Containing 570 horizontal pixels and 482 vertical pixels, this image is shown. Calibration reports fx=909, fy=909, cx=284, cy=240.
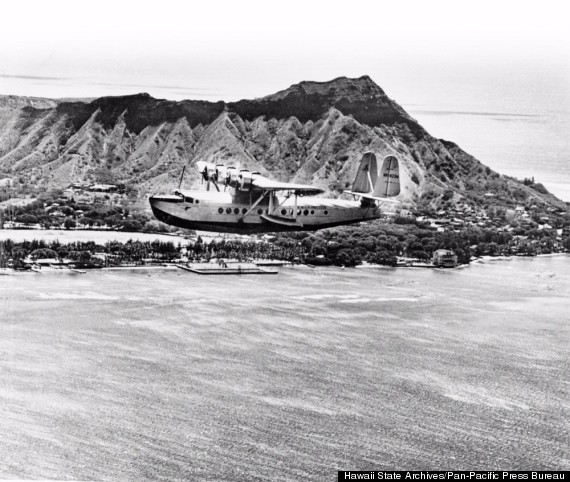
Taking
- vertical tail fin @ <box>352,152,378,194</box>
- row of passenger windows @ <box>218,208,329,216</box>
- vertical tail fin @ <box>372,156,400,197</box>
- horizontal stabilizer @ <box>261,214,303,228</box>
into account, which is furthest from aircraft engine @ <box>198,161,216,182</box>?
vertical tail fin @ <box>372,156,400,197</box>

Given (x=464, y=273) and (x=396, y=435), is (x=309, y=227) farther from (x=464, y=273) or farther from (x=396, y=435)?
(x=396, y=435)

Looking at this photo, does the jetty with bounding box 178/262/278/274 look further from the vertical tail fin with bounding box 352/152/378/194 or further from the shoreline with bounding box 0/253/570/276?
the vertical tail fin with bounding box 352/152/378/194

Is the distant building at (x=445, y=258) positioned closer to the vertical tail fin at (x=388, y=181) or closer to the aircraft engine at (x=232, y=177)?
the vertical tail fin at (x=388, y=181)

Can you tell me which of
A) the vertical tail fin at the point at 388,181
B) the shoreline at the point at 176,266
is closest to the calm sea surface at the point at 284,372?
the shoreline at the point at 176,266

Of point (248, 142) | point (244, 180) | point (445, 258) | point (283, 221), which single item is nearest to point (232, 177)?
point (244, 180)

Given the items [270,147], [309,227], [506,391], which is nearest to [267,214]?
[309,227]

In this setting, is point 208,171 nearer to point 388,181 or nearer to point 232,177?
point 232,177

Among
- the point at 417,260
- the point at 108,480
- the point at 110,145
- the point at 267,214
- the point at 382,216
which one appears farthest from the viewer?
the point at 110,145
